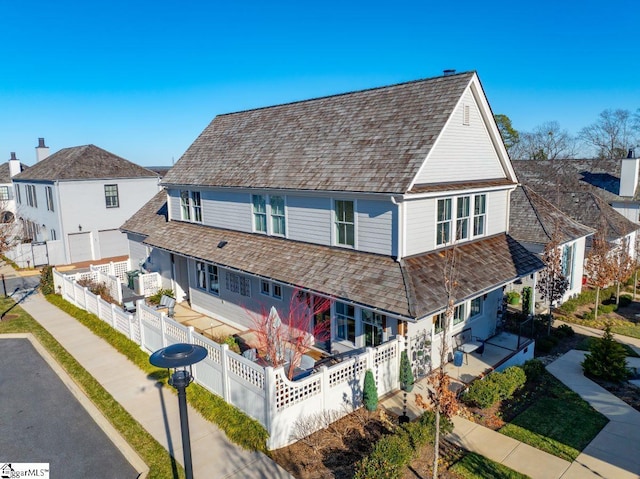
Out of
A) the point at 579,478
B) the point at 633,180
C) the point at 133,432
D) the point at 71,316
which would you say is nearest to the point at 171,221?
the point at 71,316

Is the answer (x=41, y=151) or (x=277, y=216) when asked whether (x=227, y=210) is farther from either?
(x=41, y=151)

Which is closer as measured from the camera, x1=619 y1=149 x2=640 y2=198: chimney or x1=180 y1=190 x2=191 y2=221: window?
x1=180 y1=190 x2=191 y2=221: window

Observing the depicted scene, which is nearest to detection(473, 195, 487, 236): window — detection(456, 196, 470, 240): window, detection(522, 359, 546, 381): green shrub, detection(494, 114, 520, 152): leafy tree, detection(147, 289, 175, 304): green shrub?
detection(456, 196, 470, 240): window

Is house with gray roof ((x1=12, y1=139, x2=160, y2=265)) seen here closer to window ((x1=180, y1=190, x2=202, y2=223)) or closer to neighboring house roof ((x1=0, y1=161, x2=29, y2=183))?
neighboring house roof ((x1=0, y1=161, x2=29, y2=183))

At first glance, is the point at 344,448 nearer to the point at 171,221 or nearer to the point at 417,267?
the point at 417,267

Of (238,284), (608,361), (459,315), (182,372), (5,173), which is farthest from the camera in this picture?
(5,173)

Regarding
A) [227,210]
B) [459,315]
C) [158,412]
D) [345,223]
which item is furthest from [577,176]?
[158,412]
